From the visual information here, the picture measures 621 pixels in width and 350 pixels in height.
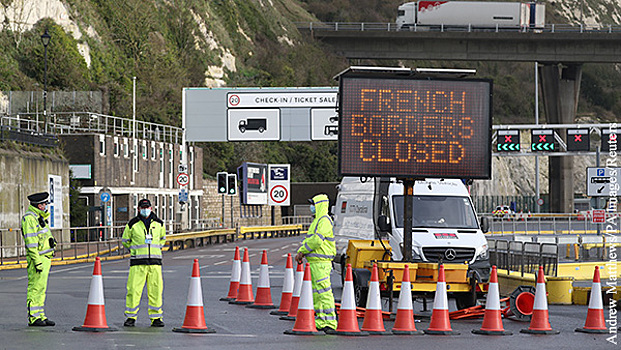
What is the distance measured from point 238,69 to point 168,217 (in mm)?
32880

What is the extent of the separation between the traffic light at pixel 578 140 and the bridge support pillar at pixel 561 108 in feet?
71.3

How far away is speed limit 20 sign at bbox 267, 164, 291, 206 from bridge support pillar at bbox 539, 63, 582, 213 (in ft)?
94.8

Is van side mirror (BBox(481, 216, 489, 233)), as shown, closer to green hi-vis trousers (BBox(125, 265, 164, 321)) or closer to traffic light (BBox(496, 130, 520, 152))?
green hi-vis trousers (BBox(125, 265, 164, 321))

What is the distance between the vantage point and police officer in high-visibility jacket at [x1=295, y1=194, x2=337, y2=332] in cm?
1549

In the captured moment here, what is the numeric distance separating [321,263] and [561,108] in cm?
7498

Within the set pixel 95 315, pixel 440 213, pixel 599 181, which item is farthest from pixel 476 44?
pixel 95 315

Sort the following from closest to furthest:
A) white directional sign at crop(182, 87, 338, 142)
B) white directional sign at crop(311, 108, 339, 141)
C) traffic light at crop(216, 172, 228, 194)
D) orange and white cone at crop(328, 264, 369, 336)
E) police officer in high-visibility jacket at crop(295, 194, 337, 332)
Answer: orange and white cone at crop(328, 264, 369, 336) → police officer in high-visibility jacket at crop(295, 194, 337, 332) → white directional sign at crop(182, 87, 338, 142) → white directional sign at crop(311, 108, 339, 141) → traffic light at crop(216, 172, 228, 194)

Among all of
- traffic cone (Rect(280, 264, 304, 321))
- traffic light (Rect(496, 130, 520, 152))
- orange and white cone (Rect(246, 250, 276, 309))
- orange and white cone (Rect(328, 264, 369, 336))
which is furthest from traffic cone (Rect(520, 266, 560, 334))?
traffic light (Rect(496, 130, 520, 152))

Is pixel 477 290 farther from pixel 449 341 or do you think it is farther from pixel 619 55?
pixel 619 55

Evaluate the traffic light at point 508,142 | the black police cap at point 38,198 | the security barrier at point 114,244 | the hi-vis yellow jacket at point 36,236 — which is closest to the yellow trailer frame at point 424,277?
the hi-vis yellow jacket at point 36,236

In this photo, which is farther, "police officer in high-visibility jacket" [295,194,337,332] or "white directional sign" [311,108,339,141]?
"white directional sign" [311,108,339,141]

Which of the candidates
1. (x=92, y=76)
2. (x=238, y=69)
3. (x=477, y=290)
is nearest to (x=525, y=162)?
(x=238, y=69)

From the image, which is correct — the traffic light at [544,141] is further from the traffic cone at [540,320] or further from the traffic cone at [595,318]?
the traffic cone at [540,320]

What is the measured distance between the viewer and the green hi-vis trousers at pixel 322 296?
15.5 metres
